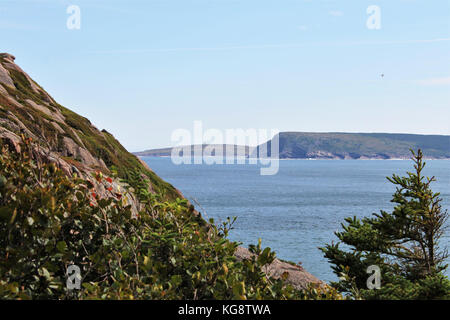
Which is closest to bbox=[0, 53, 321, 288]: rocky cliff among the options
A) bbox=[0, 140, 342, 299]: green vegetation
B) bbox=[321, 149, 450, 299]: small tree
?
bbox=[321, 149, 450, 299]: small tree

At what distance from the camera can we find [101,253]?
6.03 metres

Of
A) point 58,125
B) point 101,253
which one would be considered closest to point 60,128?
point 58,125

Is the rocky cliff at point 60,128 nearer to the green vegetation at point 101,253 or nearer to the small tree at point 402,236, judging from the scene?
the small tree at point 402,236

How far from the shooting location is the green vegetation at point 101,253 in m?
5.49

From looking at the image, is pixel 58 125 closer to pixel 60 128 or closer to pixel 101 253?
pixel 60 128

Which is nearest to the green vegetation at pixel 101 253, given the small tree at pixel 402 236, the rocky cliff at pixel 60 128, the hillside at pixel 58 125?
the small tree at pixel 402 236

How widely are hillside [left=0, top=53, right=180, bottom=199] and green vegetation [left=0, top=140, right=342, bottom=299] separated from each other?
2867 cm

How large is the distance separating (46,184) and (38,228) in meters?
1.05

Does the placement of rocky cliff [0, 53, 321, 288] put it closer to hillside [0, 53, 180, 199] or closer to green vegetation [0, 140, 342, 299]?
hillside [0, 53, 180, 199]

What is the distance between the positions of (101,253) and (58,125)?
45.2 meters

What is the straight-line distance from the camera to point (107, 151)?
57.5m

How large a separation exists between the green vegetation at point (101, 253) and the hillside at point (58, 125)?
2867cm

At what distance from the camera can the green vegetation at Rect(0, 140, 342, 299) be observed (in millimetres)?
5492
